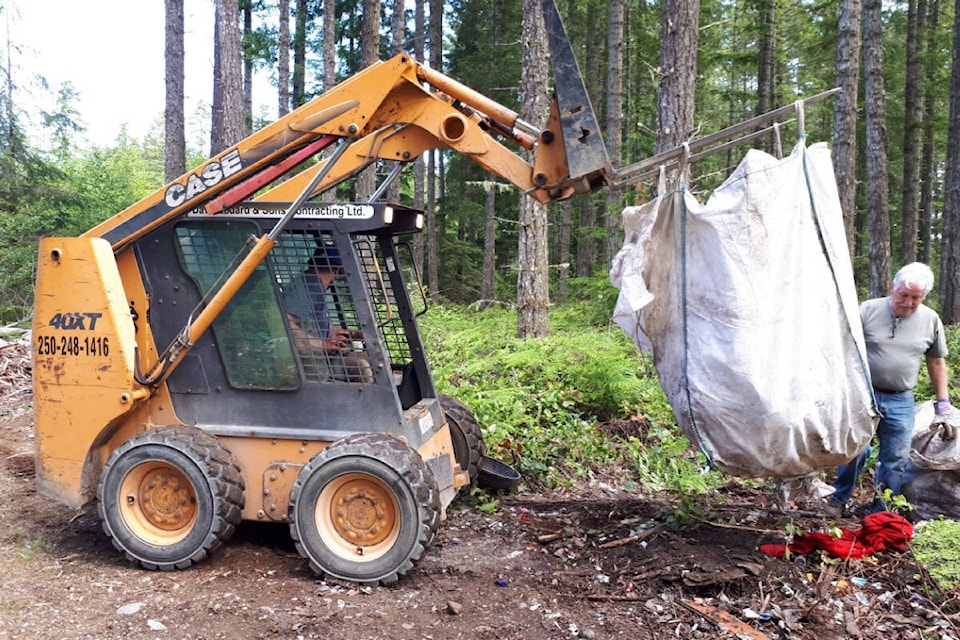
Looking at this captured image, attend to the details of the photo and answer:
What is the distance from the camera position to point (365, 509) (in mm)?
4527

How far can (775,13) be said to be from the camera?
68.4 ft

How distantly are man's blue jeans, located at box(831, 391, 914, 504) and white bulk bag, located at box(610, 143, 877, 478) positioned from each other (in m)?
1.10

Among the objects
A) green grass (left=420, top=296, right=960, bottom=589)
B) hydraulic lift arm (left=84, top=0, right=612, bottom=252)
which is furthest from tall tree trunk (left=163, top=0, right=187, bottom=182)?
hydraulic lift arm (left=84, top=0, right=612, bottom=252)

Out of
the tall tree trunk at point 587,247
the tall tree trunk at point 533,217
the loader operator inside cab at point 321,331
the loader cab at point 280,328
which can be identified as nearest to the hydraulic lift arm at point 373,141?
the loader cab at point 280,328

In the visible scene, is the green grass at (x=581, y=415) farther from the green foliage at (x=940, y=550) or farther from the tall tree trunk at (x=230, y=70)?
the tall tree trunk at (x=230, y=70)

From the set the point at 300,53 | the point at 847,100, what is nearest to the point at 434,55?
the point at 300,53

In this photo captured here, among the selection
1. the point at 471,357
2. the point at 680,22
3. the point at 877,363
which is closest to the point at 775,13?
the point at 680,22

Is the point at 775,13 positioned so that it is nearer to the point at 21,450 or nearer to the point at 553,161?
the point at 553,161

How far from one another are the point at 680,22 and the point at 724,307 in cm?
554

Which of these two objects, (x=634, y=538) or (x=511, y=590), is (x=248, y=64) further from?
(x=511, y=590)

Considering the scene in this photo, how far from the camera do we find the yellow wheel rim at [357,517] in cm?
447

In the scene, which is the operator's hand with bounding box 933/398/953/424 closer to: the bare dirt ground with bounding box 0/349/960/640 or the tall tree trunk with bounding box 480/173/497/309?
the bare dirt ground with bounding box 0/349/960/640

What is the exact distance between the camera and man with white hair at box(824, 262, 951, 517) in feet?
16.1

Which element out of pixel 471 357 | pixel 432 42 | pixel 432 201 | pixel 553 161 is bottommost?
pixel 471 357
